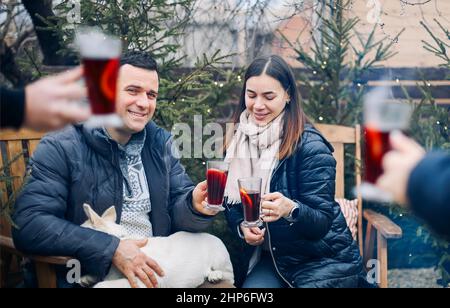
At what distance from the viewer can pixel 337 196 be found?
10.4 feet

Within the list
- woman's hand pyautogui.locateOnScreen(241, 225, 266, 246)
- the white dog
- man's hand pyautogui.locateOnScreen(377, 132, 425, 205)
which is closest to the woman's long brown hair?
woman's hand pyautogui.locateOnScreen(241, 225, 266, 246)

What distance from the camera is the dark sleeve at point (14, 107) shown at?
1426mm

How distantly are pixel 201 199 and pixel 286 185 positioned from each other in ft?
1.38

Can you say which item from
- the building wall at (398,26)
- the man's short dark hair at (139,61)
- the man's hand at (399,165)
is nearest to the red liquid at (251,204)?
the man's short dark hair at (139,61)

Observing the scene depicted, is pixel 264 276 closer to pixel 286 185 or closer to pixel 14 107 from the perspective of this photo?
pixel 286 185

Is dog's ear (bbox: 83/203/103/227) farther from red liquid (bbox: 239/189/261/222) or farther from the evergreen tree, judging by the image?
the evergreen tree

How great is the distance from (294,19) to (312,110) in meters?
0.58

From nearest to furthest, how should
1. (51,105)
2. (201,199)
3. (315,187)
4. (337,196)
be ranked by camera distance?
(51,105) → (201,199) → (315,187) → (337,196)

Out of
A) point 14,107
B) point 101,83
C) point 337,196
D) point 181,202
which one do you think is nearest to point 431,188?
point 101,83

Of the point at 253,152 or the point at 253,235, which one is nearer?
the point at 253,235

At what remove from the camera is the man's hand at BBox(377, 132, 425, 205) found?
1296 millimetres

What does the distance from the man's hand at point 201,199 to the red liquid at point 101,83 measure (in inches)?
40.6

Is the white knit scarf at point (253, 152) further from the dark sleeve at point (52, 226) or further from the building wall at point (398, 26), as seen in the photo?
the building wall at point (398, 26)
